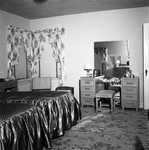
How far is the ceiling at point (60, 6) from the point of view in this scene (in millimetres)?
4719

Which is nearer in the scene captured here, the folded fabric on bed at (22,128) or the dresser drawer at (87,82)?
the folded fabric on bed at (22,128)

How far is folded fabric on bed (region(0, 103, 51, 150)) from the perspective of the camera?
202cm

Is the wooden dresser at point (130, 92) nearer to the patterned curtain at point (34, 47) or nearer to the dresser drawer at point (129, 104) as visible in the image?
the dresser drawer at point (129, 104)

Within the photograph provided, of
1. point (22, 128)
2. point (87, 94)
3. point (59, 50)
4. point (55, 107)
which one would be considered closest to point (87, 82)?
point (87, 94)

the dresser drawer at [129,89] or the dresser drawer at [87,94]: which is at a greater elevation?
the dresser drawer at [129,89]

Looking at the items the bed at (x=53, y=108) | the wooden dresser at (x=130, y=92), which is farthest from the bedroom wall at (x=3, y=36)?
the wooden dresser at (x=130, y=92)

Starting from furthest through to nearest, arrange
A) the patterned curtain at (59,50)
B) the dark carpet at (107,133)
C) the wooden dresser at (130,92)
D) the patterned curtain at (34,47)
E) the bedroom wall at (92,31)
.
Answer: the patterned curtain at (34,47), the patterned curtain at (59,50), the bedroom wall at (92,31), the wooden dresser at (130,92), the dark carpet at (107,133)

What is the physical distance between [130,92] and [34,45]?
3.39 m

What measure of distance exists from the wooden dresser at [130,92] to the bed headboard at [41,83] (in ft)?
7.39

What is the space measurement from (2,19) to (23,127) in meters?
4.00

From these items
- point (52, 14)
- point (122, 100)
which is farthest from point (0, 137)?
point (52, 14)

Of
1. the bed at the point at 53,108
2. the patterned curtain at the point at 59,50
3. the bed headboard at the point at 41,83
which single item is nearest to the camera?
the bed at the point at 53,108

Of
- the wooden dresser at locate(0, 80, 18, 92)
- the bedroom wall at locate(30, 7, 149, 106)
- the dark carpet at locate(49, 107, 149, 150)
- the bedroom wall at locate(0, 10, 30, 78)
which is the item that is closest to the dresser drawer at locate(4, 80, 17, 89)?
the wooden dresser at locate(0, 80, 18, 92)

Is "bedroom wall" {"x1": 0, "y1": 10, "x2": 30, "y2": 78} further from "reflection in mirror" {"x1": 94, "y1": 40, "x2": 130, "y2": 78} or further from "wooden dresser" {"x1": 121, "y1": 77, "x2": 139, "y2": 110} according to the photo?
"wooden dresser" {"x1": 121, "y1": 77, "x2": 139, "y2": 110}
